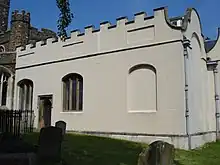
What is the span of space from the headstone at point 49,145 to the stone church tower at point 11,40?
569 inches

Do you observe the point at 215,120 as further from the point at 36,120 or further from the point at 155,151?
the point at 155,151

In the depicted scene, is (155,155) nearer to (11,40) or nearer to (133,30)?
(133,30)

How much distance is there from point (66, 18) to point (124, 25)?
1068 cm

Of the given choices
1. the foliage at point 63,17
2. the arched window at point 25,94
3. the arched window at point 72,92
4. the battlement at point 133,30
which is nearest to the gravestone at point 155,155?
the foliage at point 63,17

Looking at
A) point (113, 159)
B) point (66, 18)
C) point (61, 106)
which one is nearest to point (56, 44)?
point (61, 106)

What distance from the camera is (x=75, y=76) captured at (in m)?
18.7

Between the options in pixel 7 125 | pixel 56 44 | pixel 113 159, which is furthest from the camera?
pixel 56 44

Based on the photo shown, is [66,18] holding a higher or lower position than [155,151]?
higher

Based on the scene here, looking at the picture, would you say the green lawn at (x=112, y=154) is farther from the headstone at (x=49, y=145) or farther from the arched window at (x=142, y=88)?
the arched window at (x=142, y=88)

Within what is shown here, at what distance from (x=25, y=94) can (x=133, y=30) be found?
10.2m

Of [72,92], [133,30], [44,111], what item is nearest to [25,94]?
[44,111]

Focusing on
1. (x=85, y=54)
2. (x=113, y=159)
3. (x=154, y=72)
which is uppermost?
(x=85, y=54)

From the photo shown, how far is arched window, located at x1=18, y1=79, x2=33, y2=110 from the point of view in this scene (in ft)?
70.3

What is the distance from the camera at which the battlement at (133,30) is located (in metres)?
15.2
